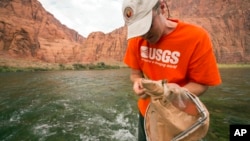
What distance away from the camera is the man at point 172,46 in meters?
2.25

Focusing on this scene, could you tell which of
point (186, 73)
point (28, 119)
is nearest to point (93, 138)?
point (28, 119)

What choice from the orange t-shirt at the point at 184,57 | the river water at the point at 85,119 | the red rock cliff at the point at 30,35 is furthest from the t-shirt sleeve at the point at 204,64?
the red rock cliff at the point at 30,35

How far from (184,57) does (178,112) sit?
588mm

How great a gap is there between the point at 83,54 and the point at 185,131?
4439 inches

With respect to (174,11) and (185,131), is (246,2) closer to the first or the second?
(174,11)

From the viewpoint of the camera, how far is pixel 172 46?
7.80 feet

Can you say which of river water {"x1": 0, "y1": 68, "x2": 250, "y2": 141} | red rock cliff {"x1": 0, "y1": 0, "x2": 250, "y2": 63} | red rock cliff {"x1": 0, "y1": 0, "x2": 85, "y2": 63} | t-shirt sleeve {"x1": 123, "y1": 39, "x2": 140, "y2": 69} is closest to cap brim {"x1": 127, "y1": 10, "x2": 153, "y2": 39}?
t-shirt sleeve {"x1": 123, "y1": 39, "x2": 140, "y2": 69}

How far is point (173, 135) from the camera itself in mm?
2027

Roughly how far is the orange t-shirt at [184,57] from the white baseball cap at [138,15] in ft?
0.92

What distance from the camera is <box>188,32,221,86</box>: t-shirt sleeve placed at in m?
2.24

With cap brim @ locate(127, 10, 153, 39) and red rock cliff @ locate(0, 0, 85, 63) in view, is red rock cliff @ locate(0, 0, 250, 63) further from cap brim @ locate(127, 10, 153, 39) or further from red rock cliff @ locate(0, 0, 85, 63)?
cap brim @ locate(127, 10, 153, 39)

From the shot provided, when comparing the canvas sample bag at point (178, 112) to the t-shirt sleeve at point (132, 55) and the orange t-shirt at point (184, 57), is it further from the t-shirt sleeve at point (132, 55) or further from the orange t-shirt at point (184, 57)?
the t-shirt sleeve at point (132, 55)

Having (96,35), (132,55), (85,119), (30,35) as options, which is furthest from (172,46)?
(96,35)

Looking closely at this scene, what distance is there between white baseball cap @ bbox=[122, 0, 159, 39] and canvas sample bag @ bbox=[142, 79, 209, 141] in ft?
1.80
